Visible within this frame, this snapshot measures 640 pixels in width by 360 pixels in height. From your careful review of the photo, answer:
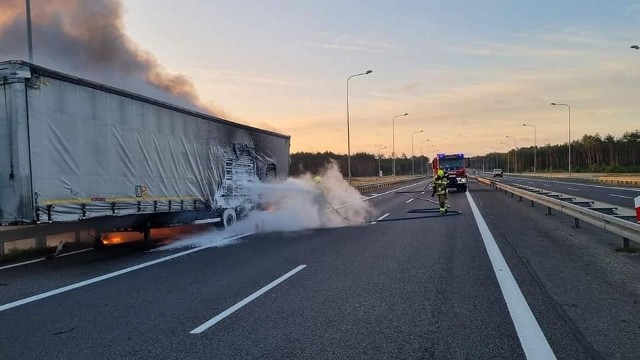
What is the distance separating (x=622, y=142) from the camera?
112 m

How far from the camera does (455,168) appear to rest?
3825cm

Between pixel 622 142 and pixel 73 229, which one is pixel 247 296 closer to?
pixel 73 229

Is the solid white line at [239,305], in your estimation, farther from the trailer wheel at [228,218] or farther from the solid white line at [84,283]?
the trailer wheel at [228,218]

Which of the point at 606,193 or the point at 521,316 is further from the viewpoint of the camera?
the point at 606,193

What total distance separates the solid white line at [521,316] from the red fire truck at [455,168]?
2909 centimetres

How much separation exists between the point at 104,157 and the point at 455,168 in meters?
31.8

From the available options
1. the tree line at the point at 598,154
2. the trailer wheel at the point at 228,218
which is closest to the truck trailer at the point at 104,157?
the trailer wheel at the point at 228,218

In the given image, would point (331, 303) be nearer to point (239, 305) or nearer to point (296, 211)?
point (239, 305)

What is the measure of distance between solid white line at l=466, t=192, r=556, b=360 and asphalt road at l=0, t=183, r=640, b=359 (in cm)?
2

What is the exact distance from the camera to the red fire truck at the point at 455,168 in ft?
124

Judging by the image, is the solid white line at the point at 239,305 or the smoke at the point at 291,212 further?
the smoke at the point at 291,212

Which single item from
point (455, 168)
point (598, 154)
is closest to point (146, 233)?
point (455, 168)

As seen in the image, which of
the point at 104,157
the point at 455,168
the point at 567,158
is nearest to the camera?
the point at 104,157

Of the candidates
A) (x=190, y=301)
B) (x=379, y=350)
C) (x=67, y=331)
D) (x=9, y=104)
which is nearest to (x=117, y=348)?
(x=67, y=331)
